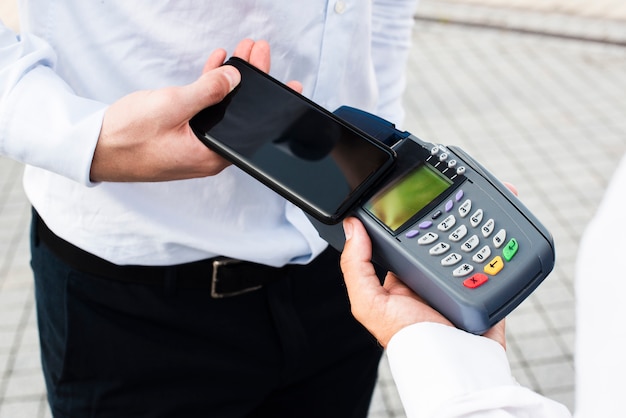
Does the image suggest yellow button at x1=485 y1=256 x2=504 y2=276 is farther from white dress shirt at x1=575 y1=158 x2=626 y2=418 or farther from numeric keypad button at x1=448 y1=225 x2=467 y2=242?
white dress shirt at x1=575 y1=158 x2=626 y2=418

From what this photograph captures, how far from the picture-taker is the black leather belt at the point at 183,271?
0.77 m

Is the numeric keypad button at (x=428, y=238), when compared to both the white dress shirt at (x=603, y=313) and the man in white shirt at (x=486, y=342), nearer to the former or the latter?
the man in white shirt at (x=486, y=342)

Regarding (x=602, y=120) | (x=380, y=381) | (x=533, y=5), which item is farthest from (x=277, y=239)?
(x=533, y=5)

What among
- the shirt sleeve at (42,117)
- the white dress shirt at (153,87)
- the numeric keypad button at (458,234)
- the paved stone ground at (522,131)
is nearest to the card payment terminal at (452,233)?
the numeric keypad button at (458,234)

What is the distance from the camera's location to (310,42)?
74cm

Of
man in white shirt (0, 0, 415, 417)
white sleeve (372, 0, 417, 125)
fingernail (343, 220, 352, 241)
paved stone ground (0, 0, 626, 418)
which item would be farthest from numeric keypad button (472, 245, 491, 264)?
paved stone ground (0, 0, 626, 418)

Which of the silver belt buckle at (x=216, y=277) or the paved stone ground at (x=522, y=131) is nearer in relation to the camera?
the silver belt buckle at (x=216, y=277)

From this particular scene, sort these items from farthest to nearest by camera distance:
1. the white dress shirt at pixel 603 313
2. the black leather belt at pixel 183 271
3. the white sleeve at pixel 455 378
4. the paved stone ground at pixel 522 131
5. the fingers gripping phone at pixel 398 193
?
the paved stone ground at pixel 522 131 → the black leather belt at pixel 183 271 → the fingers gripping phone at pixel 398 193 → the white sleeve at pixel 455 378 → the white dress shirt at pixel 603 313

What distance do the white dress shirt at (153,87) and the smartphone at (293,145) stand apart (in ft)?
0.20

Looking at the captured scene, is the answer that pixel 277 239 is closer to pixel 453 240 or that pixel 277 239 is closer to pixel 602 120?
pixel 453 240

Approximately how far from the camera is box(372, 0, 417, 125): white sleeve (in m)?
0.87

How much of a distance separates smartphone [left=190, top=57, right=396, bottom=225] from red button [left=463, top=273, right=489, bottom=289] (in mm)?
133

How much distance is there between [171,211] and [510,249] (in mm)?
361

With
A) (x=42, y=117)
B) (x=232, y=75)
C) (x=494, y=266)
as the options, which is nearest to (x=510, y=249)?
(x=494, y=266)
